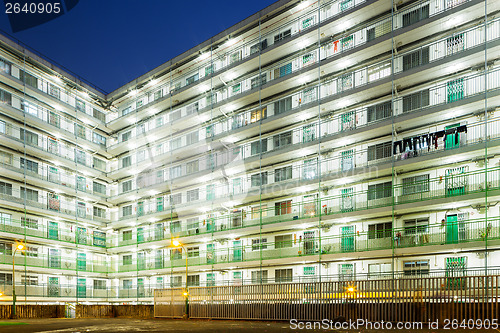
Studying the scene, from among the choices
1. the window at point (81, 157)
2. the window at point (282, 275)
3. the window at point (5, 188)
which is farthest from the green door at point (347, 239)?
the window at point (81, 157)

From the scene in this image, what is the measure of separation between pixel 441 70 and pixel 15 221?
3715cm

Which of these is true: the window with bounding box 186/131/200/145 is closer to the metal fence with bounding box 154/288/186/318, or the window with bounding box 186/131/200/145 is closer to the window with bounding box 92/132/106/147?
the window with bounding box 92/132/106/147

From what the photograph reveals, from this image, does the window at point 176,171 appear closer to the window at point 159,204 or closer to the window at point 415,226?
the window at point 159,204

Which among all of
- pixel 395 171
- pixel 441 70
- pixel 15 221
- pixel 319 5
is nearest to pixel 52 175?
pixel 15 221

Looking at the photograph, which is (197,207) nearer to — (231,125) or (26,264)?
(231,125)

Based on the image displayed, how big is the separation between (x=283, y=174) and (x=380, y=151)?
8.85 meters

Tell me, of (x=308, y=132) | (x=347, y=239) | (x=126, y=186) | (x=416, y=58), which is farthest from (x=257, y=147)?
(x=126, y=186)

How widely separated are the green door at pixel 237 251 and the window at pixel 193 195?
6973 millimetres


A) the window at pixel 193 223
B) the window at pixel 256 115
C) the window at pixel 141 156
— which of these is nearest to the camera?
the window at pixel 256 115

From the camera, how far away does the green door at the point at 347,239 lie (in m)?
31.6

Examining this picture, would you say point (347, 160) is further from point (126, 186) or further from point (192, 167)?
point (126, 186)

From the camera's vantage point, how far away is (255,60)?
38.8m

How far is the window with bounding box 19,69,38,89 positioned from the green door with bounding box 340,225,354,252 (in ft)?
107

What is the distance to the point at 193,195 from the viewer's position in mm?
44531
